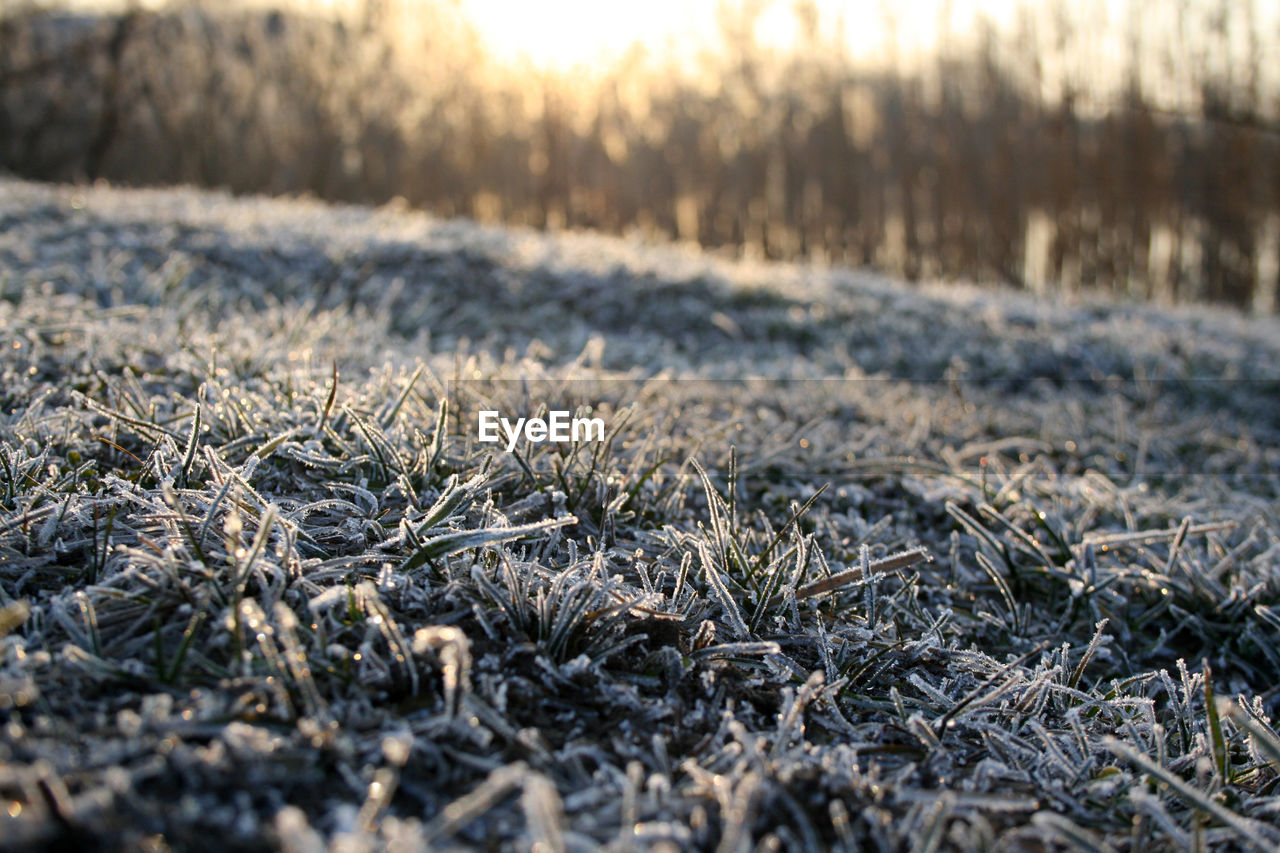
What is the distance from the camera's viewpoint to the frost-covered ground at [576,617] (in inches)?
36.5

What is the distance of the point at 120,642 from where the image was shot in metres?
1.11

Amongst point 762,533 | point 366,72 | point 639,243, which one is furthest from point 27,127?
point 762,533

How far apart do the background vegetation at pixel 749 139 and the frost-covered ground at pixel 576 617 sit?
9.43 metres

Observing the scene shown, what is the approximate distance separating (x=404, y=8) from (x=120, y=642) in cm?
1329

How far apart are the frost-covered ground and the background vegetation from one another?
9.43 m

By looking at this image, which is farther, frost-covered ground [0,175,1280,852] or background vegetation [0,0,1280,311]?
background vegetation [0,0,1280,311]

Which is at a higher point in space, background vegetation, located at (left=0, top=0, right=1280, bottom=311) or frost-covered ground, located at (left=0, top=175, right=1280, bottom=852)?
background vegetation, located at (left=0, top=0, right=1280, bottom=311)

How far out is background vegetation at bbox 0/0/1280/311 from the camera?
11414 millimetres

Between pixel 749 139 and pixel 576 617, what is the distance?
12488mm

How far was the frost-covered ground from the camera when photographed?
36.5 inches

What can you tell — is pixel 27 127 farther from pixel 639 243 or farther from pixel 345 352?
pixel 345 352

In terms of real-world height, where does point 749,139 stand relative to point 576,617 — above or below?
above

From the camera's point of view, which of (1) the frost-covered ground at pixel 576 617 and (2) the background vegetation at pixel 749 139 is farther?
(2) the background vegetation at pixel 749 139

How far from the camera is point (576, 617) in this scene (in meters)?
1.25
